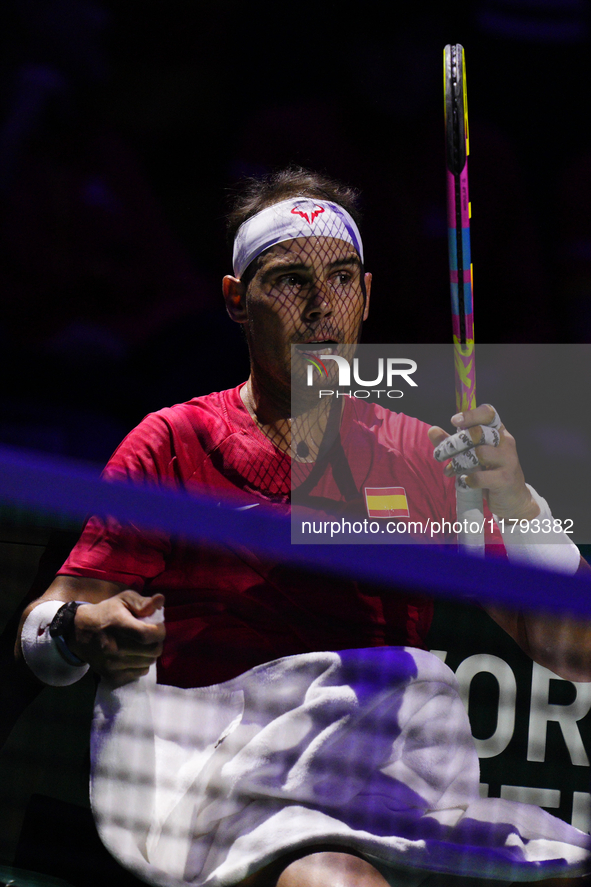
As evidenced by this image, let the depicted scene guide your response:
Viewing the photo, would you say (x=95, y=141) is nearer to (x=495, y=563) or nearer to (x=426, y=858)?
(x=495, y=563)

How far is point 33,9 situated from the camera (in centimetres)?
197

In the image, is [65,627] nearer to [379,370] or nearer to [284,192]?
[379,370]

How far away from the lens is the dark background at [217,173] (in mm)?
1835

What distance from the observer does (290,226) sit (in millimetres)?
1499

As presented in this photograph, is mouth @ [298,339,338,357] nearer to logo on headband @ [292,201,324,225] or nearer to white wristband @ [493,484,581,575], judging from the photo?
logo on headband @ [292,201,324,225]

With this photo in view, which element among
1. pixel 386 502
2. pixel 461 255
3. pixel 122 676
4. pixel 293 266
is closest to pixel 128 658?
pixel 122 676

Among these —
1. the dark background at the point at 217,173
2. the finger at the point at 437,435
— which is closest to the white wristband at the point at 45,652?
the dark background at the point at 217,173

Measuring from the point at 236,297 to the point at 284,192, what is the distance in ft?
0.74

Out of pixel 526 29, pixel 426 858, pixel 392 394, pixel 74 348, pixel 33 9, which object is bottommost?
pixel 426 858

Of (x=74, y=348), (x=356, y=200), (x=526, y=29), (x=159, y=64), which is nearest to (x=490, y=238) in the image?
(x=356, y=200)

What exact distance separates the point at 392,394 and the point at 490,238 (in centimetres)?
51

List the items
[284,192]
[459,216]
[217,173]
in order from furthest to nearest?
[217,173]
[284,192]
[459,216]

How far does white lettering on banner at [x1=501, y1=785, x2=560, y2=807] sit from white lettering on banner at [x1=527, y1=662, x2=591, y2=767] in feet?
0.18

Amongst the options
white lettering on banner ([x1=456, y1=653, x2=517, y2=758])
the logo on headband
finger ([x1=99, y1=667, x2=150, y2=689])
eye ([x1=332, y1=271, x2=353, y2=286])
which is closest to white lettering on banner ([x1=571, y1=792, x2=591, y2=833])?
white lettering on banner ([x1=456, y1=653, x2=517, y2=758])
